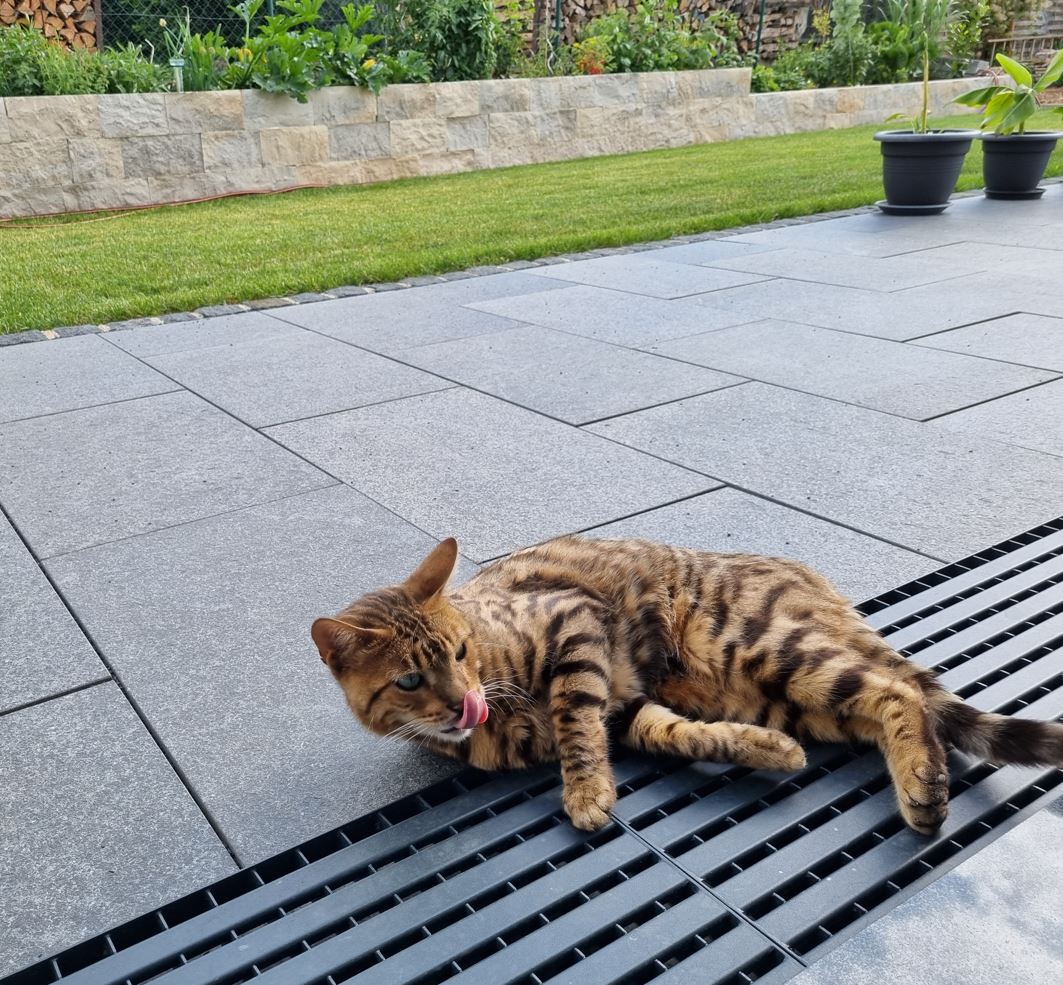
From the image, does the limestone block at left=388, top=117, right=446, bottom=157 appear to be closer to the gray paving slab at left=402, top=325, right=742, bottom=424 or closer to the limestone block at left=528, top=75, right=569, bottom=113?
the limestone block at left=528, top=75, right=569, bottom=113

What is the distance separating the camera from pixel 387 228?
34.2 feet

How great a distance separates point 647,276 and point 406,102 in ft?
23.8

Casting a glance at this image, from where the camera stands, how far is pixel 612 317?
23.6 feet

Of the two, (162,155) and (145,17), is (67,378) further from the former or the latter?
(145,17)

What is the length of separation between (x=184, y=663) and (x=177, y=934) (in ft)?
3.63

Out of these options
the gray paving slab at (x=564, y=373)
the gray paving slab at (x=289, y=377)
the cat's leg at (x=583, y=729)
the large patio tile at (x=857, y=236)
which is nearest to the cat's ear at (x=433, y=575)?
the cat's leg at (x=583, y=729)

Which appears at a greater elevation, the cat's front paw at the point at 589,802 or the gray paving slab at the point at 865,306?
the gray paving slab at the point at 865,306

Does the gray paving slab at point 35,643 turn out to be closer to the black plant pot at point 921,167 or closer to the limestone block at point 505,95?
the black plant pot at point 921,167

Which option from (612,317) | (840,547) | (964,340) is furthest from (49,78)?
(840,547)

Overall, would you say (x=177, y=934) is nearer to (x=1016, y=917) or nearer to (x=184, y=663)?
(x=184, y=663)

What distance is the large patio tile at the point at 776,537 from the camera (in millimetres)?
3568

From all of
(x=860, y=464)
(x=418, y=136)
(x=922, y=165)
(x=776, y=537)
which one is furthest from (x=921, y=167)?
(x=776, y=537)

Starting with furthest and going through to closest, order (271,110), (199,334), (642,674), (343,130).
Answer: (343,130), (271,110), (199,334), (642,674)

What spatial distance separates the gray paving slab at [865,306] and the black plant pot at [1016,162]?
397cm
